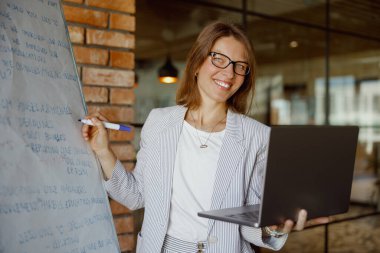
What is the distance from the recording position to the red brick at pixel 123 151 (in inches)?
99.7

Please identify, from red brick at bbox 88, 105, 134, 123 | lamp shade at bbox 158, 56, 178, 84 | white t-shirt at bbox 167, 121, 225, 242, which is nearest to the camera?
white t-shirt at bbox 167, 121, 225, 242

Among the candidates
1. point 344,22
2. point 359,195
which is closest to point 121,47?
point 344,22

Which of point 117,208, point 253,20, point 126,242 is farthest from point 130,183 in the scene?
point 253,20

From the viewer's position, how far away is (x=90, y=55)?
2424 mm

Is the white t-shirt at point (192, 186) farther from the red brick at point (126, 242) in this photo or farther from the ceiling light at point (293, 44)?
the ceiling light at point (293, 44)

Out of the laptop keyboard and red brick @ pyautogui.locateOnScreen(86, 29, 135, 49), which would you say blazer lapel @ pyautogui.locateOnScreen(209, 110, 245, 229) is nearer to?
the laptop keyboard

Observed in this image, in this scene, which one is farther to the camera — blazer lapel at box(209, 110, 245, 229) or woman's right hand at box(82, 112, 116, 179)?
blazer lapel at box(209, 110, 245, 229)

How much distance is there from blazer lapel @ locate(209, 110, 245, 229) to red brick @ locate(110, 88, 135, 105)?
845mm

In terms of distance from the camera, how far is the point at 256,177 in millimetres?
1898

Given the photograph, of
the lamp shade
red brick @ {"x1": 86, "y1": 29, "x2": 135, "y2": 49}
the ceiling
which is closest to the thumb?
red brick @ {"x1": 86, "y1": 29, "x2": 135, "y2": 49}

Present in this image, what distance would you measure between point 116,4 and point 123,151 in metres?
0.80

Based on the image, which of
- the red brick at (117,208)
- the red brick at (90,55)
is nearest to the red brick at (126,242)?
the red brick at (117,208)

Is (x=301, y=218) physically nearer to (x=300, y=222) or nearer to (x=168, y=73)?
(x=300, y=222)

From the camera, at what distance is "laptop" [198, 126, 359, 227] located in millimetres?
1312
